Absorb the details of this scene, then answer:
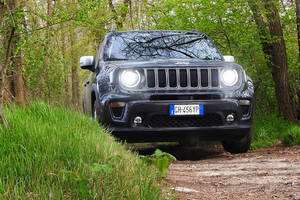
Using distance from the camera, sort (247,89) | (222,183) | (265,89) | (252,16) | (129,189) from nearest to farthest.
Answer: (129,189) < (222,183) < (247,89) < (252,16) < (265,89)

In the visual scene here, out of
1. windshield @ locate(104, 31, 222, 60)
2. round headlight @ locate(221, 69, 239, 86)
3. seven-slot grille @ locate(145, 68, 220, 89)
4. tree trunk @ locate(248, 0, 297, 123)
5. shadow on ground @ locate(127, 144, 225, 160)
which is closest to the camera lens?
seven-slot grille @ locate(145, 68, 220, 89)

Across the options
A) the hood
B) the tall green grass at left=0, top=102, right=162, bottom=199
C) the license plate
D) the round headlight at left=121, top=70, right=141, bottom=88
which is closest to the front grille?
the license plate

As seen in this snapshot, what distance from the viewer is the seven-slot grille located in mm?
5320

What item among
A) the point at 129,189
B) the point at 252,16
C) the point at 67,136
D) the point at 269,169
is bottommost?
the point at 269,169

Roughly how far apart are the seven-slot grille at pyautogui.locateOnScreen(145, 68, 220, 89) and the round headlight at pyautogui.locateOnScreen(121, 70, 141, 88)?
0.41 feet

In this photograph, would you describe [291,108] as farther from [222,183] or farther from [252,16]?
[222,183]

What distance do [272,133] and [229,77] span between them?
128 inches

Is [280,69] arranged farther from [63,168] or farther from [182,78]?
[63,168]

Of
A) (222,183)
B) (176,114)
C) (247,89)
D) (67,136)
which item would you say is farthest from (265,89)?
(67,136)

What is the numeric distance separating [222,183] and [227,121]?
166 centimetres

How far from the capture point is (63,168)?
3.14 metres

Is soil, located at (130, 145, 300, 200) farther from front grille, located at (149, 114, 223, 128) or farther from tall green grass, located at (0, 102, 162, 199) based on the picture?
front grille, located at (149, 114, 223, 128)

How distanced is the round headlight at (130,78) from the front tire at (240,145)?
1783 millimetres

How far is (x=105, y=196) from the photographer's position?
2652 millimetres
